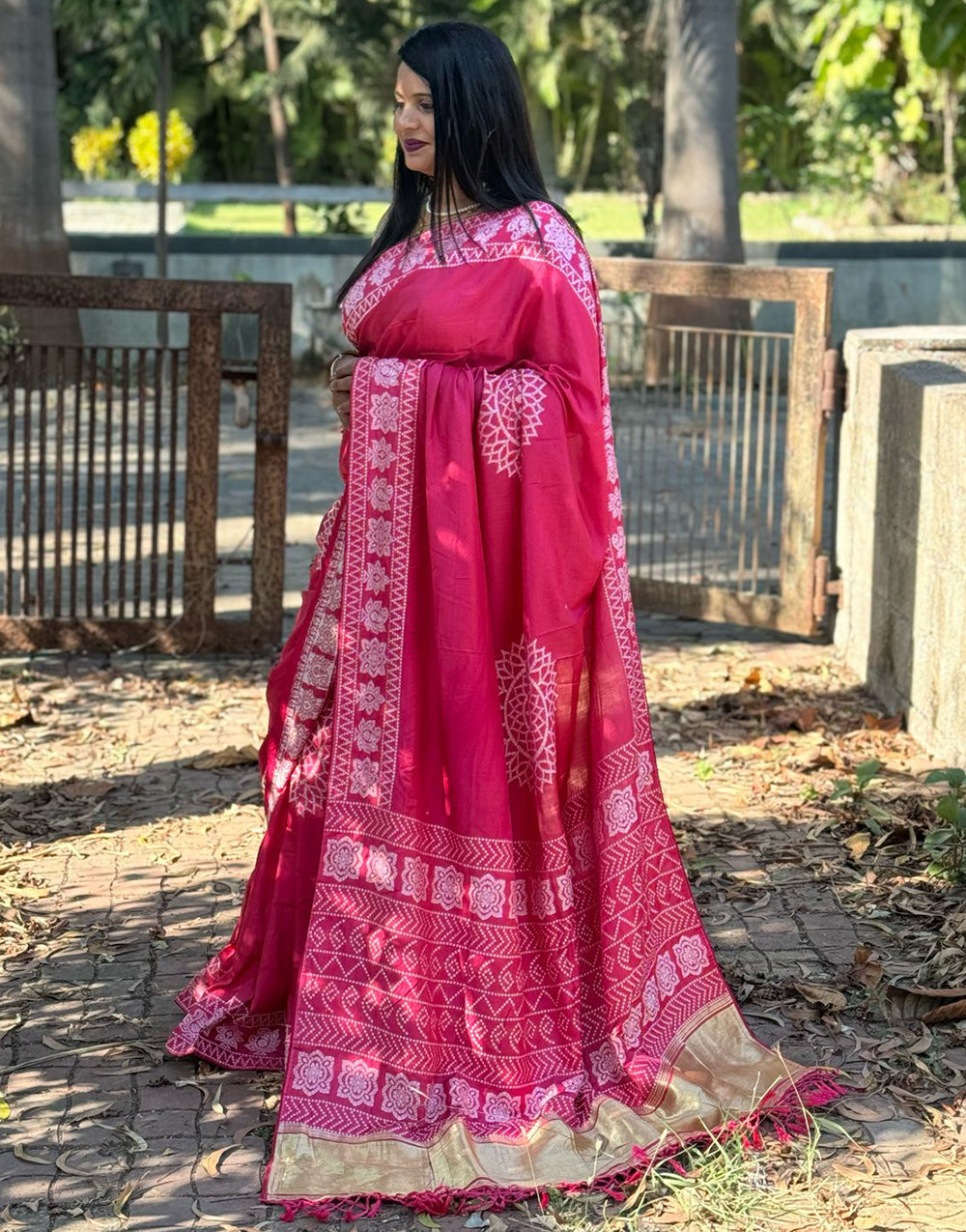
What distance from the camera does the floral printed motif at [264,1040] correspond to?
3.75m

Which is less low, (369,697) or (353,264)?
(353,264)

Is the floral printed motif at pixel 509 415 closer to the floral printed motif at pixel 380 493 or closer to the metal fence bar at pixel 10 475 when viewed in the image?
the floral printed motif at pixel 380 493

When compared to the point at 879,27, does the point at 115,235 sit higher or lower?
lower

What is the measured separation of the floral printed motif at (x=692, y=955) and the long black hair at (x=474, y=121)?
1487 mm

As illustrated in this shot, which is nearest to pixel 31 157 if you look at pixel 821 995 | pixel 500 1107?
pixel 821 995

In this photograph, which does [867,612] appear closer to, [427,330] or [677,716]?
[677,716]

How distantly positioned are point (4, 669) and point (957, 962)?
13.2 ft

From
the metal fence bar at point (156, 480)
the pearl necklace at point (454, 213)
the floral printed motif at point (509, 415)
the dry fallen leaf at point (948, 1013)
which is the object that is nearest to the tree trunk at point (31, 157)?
the metal fence bar at point (156, 480)

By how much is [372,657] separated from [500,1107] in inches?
35.8

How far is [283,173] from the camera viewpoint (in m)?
24.2

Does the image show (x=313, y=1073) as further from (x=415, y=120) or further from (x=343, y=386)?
(x=415, y=120)

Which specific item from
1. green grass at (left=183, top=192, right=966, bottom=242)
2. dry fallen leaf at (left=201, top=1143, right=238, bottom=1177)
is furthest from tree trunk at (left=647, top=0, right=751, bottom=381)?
dry fallen leaf at (left=201, top=1143, right=238, bottom=1177)

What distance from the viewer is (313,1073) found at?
3.33 m

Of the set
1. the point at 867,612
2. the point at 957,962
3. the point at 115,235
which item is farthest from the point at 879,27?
the point at 957,962
